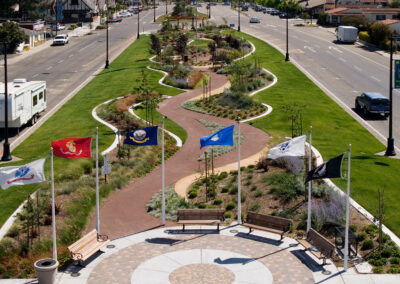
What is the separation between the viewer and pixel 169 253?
22625 millimetres

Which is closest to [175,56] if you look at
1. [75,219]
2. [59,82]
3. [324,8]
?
[59,82]

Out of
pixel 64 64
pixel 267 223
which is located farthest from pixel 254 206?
pixel 64 64

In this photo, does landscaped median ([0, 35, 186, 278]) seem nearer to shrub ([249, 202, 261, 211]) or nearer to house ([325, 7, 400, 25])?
shrub ([249, 202, 261, 211])

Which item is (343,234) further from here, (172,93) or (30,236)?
(172,93)

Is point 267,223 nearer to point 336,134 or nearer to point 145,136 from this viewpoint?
point 145,136

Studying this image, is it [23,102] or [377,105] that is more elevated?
[23,102]

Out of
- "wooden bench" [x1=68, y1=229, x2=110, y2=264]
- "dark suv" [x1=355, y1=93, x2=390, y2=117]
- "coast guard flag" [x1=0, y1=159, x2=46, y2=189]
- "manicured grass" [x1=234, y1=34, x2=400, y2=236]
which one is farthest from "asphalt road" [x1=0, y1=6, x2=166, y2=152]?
"dark suv" [x1=355, y1=93, x2=390, y2=117]

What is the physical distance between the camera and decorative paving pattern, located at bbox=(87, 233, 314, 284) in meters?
20.6

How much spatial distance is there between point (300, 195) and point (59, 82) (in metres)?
38.7

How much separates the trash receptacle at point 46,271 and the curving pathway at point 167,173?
4.49 metres

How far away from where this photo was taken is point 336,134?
40562mm

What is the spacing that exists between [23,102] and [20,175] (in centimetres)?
2209

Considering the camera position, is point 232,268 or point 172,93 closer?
point 232,268

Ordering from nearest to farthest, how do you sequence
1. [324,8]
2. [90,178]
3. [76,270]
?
[76,270] → [90,178] → [324,8]
